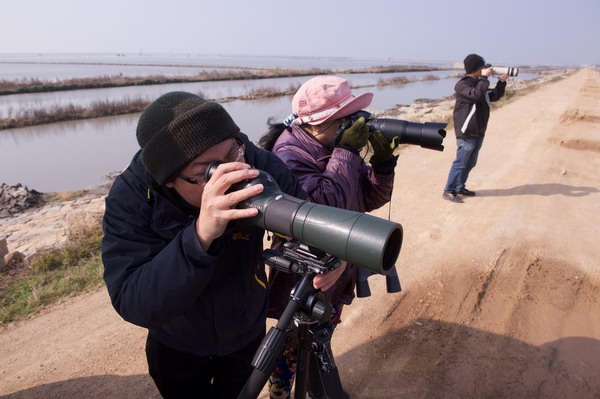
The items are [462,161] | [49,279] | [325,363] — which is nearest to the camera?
[325,363]

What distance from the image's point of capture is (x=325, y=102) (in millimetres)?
1701

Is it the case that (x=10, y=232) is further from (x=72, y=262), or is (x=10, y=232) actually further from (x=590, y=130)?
(x=590, y=130)

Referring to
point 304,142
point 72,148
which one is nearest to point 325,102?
point 304,142

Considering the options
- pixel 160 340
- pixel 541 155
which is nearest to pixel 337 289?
pixel 160 340

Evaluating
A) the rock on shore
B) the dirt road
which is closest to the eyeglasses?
the dirt road

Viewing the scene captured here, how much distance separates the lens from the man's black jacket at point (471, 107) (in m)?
4.43

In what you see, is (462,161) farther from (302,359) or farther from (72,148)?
(72,148)

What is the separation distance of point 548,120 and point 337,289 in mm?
11407

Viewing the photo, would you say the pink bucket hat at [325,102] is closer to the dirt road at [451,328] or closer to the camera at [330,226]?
the camera at [330,226]

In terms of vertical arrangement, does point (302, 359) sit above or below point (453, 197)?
above

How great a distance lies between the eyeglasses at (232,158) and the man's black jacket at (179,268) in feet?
0.28

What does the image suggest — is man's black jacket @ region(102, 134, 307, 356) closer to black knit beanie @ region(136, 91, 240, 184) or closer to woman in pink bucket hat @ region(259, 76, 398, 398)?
black knit beanie @ region(136, 91, 240, 184)

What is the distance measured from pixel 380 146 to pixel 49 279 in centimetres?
309

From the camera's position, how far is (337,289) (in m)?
1.86
